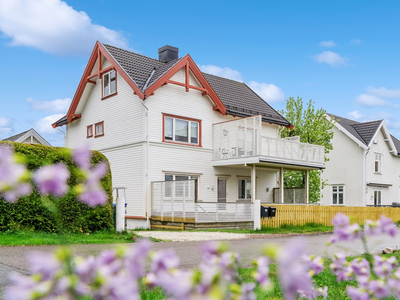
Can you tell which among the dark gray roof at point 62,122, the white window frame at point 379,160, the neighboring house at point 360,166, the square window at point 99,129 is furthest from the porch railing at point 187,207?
the white window frame at point 379,160

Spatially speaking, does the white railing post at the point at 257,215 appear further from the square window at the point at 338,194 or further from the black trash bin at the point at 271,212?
the square window at the point at 338,194

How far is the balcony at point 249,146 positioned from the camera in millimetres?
22125

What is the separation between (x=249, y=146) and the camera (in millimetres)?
23141

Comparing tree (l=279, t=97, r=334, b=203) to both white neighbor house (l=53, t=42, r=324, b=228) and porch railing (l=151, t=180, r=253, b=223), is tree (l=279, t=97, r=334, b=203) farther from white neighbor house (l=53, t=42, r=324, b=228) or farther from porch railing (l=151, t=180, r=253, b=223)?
porch railing (l=151, t=180, r=253, b=223)

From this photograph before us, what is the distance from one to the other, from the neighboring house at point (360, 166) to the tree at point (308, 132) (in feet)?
17.5

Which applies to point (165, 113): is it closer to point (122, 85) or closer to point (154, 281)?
point (122, 85)

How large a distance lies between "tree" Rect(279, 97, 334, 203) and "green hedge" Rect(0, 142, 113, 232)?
16846mm

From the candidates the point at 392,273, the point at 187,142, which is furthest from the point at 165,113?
the point at 392,273

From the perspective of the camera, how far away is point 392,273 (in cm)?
207

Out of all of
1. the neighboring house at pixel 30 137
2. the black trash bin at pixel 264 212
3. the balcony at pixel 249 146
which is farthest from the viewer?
the neighboring house at pixel 30 137

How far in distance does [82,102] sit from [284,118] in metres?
12.4

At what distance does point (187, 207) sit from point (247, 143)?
17.9 feet

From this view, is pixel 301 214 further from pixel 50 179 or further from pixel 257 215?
pixel 50 179

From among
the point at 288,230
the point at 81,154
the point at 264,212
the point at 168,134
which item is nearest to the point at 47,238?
the point at 264,212
